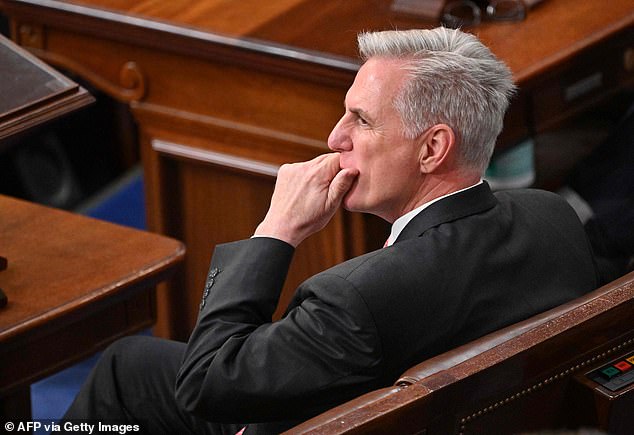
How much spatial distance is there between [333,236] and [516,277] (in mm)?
1145

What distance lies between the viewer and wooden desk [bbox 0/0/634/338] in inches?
122

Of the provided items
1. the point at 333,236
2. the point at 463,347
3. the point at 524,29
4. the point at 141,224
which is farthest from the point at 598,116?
the point at 463,347

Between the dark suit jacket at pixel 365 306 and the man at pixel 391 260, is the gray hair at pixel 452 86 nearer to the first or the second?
the man at pixel 391 260

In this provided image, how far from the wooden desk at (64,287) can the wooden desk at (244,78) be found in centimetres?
68

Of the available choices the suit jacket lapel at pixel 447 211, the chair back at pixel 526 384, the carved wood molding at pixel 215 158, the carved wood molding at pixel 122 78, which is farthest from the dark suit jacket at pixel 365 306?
the carved wood molding at pixel 122 78

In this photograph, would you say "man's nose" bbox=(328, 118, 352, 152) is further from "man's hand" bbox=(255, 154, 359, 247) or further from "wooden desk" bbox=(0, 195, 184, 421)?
"wooden desk" bbox=(0, 195, 184, 421)

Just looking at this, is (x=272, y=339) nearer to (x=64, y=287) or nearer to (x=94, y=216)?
(x=64, y=287)

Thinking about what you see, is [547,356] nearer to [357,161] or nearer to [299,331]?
[299,331]

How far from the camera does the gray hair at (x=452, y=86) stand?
2055mm

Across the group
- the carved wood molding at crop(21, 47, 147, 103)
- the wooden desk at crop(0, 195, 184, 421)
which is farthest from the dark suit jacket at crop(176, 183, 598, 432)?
the carved wood molding at crop(21, 47, 147, 103)

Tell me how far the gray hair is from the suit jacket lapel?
6cm

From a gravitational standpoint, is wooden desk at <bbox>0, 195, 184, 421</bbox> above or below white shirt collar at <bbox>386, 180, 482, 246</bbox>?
below

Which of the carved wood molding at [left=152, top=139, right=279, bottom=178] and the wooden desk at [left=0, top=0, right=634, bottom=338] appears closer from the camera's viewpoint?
the wooden desk at [left=0, top=0, right=634, bottom=338]

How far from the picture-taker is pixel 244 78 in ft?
10.4
